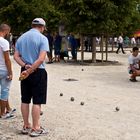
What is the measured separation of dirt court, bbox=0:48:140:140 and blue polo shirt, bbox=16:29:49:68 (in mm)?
1270

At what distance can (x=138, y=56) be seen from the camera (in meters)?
16.2

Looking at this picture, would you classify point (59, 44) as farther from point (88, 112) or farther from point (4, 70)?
point (4, 70)

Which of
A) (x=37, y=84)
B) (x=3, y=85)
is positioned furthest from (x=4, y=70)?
(x=37, y=84)

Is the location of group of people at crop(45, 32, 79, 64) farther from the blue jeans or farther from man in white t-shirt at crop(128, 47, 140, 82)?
the blue jeans

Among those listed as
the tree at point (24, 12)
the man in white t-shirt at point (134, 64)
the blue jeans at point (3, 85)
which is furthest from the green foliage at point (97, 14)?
the blue jeans at point (3, 85)

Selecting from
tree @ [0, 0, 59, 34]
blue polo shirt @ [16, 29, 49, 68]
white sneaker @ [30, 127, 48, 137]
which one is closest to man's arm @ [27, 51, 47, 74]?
blue polo shirt @ [16, 29, 49, 68]

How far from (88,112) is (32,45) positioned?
9.07ft

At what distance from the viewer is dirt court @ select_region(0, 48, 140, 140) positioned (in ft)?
25.6

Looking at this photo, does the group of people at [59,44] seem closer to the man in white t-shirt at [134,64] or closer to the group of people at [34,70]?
the man in white t-shirt at [134,64]

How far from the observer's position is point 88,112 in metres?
9.84

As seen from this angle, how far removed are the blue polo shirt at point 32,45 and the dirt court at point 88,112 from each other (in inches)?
50.0

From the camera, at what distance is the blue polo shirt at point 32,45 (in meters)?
7.57

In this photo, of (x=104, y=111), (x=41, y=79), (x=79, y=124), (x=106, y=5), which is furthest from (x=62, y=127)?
(x=106, y=5)

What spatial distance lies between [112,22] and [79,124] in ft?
49.6
